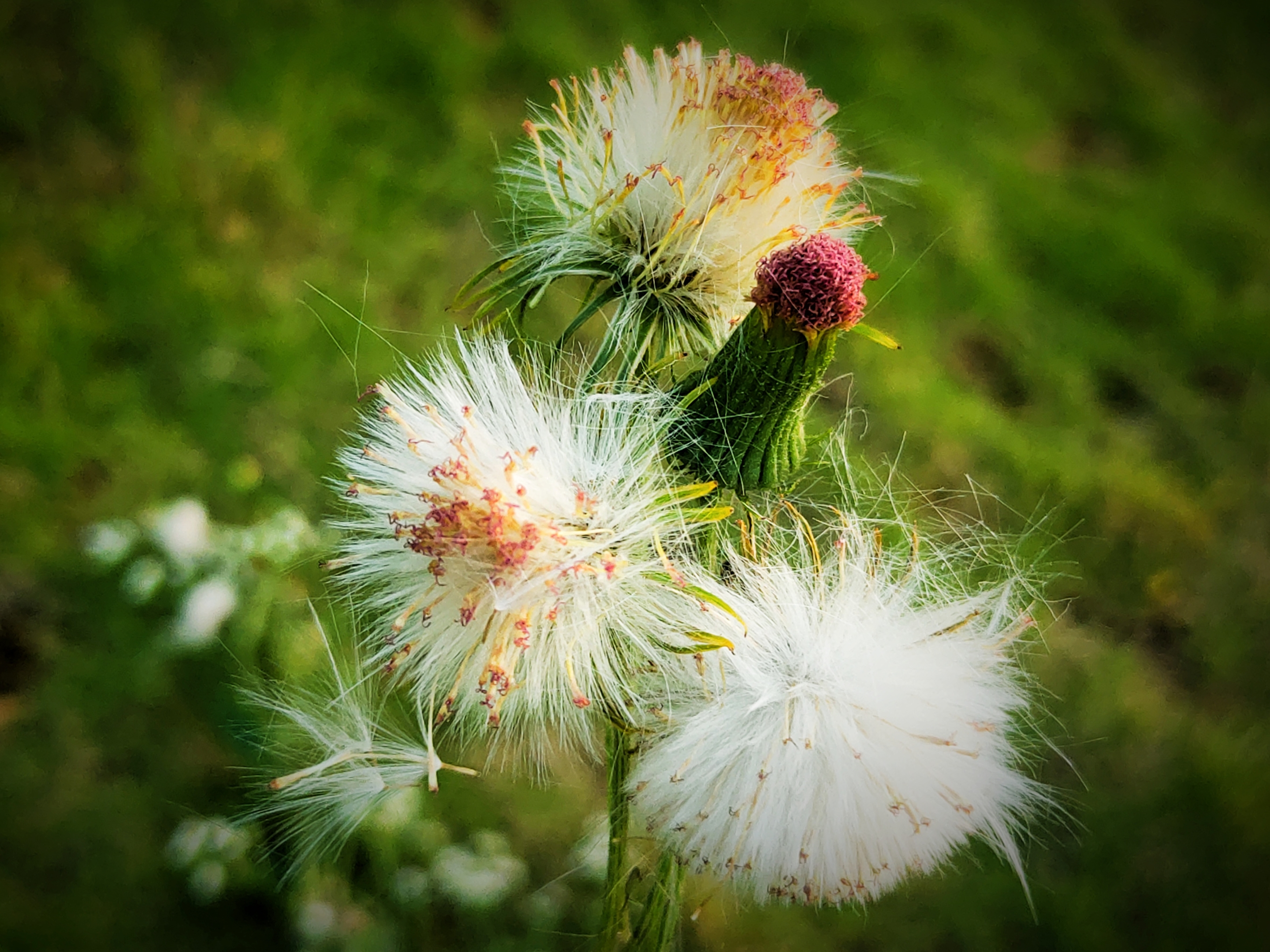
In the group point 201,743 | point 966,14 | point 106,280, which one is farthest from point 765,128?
point 966,14

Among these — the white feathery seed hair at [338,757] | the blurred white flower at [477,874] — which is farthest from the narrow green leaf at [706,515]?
the blurred white flower at [477,874]

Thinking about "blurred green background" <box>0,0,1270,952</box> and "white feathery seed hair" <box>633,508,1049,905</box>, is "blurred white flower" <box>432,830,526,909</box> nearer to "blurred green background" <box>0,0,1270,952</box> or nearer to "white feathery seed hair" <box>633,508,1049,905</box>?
"blurred green background" <box>0,0,1270,952</box>

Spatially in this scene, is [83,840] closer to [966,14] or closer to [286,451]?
[286,451]

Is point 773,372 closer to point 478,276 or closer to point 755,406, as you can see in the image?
point 755,406

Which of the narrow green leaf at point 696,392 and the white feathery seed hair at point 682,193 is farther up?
the white feathery seed hair at point 682,193

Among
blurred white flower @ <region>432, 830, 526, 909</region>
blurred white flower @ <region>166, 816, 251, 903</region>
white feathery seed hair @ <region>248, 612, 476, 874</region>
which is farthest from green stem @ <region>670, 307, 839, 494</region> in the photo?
blurred white flower @ <region>166, 816, 251, 903</region>

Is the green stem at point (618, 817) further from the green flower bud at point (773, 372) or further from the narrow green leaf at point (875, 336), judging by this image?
the narrow green leaf at point (875, 336)

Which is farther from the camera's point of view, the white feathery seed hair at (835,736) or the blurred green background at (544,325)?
the blurred green background at (544,325)
